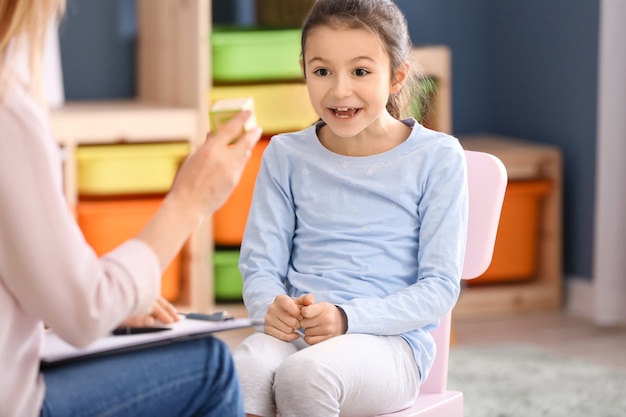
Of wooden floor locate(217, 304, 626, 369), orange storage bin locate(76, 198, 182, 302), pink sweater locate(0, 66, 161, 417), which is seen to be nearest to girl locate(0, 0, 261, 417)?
pink sweater locate(0, 66, 161, 417)

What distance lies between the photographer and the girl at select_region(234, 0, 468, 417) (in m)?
1.39

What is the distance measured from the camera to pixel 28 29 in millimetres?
1014

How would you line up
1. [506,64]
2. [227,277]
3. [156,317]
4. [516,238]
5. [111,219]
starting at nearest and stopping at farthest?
[156,317], [111,219], [227,277], [516,238], [506,64]

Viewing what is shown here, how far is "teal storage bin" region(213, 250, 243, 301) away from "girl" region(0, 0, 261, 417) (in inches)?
71.1

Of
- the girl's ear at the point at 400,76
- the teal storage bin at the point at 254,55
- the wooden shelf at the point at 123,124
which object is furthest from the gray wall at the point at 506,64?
the girl's ear at the point at 400,76

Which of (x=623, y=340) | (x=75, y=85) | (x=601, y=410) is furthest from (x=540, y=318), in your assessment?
(x=75, y=85)

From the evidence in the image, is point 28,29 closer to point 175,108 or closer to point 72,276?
point 72,276

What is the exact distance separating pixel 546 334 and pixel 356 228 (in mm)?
1628

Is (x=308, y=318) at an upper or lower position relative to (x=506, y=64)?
lower

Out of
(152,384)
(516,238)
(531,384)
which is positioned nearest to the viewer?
(152,384)

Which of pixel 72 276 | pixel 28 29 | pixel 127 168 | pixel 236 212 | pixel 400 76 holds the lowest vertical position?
pixel 236 212

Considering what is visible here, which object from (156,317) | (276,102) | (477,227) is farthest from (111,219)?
(156,317)

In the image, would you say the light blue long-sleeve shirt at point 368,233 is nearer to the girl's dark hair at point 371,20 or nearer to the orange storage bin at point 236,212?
the girl's dark hair at point 371,20

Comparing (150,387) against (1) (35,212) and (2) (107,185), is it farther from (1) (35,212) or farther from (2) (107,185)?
(2) (107,185)
